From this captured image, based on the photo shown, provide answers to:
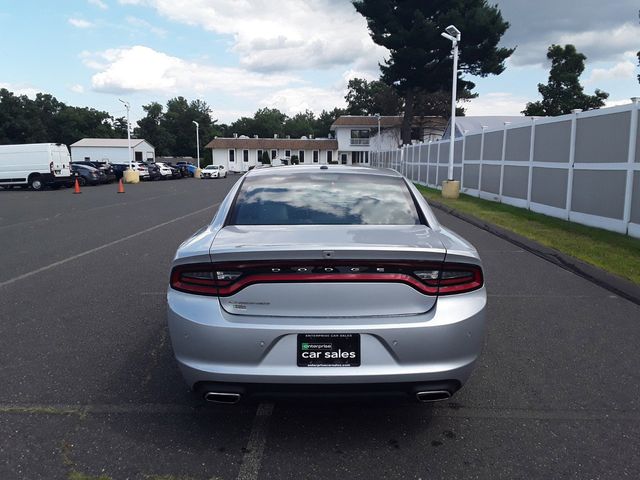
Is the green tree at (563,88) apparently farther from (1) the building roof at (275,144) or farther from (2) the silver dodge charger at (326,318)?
(2) the silver dodge charger at (326,318)

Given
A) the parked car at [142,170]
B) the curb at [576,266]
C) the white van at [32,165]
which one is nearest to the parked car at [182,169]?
the parked car at [142,170]

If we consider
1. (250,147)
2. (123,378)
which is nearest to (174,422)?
(123,378)

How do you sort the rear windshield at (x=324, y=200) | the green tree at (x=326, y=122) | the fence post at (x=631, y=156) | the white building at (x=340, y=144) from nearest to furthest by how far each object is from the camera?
the rear windshield at (x=324, y=200)
the fence post at (x=631, y=156)
the white building at (x=340, y=144)
the green tree at (x=326, y=122)

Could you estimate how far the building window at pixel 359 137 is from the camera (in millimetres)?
75062

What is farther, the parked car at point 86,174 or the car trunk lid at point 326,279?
the parked car at point 86,174

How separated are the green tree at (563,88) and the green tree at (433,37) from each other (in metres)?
18.1

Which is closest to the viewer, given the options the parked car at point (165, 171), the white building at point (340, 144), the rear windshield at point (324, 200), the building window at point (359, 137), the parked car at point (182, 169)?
the rear windshield at point (324, 200)

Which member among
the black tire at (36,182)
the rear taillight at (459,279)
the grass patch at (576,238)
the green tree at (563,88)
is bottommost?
the grass patch at (576,238)

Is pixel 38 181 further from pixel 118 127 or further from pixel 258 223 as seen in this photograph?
pixel 118 127

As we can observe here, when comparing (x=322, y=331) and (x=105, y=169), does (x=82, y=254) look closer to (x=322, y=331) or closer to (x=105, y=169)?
(x=322, y=331)

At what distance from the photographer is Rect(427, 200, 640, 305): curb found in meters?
6.72

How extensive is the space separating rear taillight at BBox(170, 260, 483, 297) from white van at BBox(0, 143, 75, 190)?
30349mm

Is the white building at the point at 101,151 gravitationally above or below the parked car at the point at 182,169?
above

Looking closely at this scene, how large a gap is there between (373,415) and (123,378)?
191 cm
